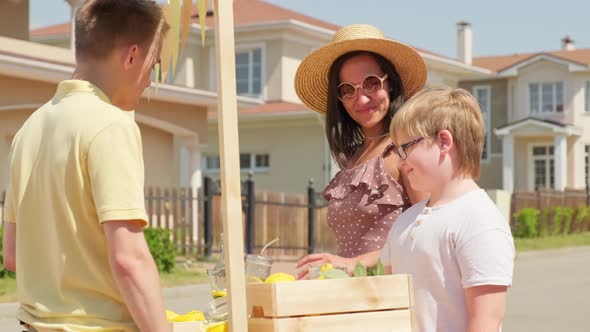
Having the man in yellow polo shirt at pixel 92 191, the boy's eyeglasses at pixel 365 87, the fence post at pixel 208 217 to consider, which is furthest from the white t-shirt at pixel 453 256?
the fence post at pixel 208 217

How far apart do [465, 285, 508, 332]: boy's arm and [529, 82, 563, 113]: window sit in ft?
148

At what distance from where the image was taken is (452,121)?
3.18 metres

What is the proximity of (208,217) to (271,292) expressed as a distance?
17.7 meters

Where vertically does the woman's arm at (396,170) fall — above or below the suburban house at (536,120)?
below

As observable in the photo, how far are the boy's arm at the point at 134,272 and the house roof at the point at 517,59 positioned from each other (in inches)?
1769

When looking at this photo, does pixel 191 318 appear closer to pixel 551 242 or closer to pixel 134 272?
pixel 134 272

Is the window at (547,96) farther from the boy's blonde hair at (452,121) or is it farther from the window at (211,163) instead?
the boy's blonde hair at (452,121)

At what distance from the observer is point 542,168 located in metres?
47.0

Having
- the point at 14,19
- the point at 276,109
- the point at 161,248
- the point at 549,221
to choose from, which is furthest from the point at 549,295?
the point at 276,109

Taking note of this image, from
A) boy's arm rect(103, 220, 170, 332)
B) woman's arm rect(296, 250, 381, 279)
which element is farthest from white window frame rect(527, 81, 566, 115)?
boy's arm rect(103, 220, 170, 332)

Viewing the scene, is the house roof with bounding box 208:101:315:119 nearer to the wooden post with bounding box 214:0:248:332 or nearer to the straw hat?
the straw hat

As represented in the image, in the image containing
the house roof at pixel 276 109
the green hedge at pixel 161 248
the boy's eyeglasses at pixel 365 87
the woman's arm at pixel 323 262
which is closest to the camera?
the woman's arm at pixel 323 262

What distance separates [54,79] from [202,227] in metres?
4.23

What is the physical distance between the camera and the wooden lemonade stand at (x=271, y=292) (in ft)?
8.87
